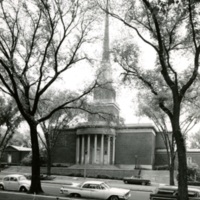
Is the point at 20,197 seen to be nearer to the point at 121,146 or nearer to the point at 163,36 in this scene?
the point at 163,36

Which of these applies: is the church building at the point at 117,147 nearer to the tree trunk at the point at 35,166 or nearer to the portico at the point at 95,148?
the portico at the point at 95,148

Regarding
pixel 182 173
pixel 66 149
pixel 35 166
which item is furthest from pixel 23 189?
pixel 66 149

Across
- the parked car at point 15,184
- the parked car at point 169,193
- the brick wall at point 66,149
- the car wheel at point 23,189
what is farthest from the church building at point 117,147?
the parked car at point 169,193

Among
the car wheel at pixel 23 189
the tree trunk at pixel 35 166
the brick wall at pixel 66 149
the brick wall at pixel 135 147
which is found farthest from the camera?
the brick wall at pixel 66 149

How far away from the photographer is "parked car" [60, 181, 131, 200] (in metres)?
17.7

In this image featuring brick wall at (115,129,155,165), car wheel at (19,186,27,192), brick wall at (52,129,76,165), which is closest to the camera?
car wheel at (19,186,27,192)

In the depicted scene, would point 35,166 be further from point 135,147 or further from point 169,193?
point 135,147

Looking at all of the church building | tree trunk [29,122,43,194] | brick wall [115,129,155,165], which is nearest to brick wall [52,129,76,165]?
the church building

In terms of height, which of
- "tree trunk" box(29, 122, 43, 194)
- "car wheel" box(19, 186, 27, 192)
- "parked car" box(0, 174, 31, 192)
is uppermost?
"tree trunk" box(29, 122, 43, 194)

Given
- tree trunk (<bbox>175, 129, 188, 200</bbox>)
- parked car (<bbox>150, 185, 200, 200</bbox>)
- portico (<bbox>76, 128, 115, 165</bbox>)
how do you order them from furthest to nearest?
portico (<bbox>76, 128, 115, 165</bbox>) < parked car (<bbox>150, 185, 200, 200</bbox>) < tree trunk (<bbox>175, 129, 188, 200</bbox>)

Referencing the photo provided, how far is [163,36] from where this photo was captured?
16406mm

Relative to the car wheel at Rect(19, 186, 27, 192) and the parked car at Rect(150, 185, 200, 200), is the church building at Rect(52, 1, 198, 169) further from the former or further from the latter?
the parked car at Rect(150, 185, 200, 200)

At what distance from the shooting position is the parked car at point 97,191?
17.7 metres

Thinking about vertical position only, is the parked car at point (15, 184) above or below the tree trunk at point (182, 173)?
below
